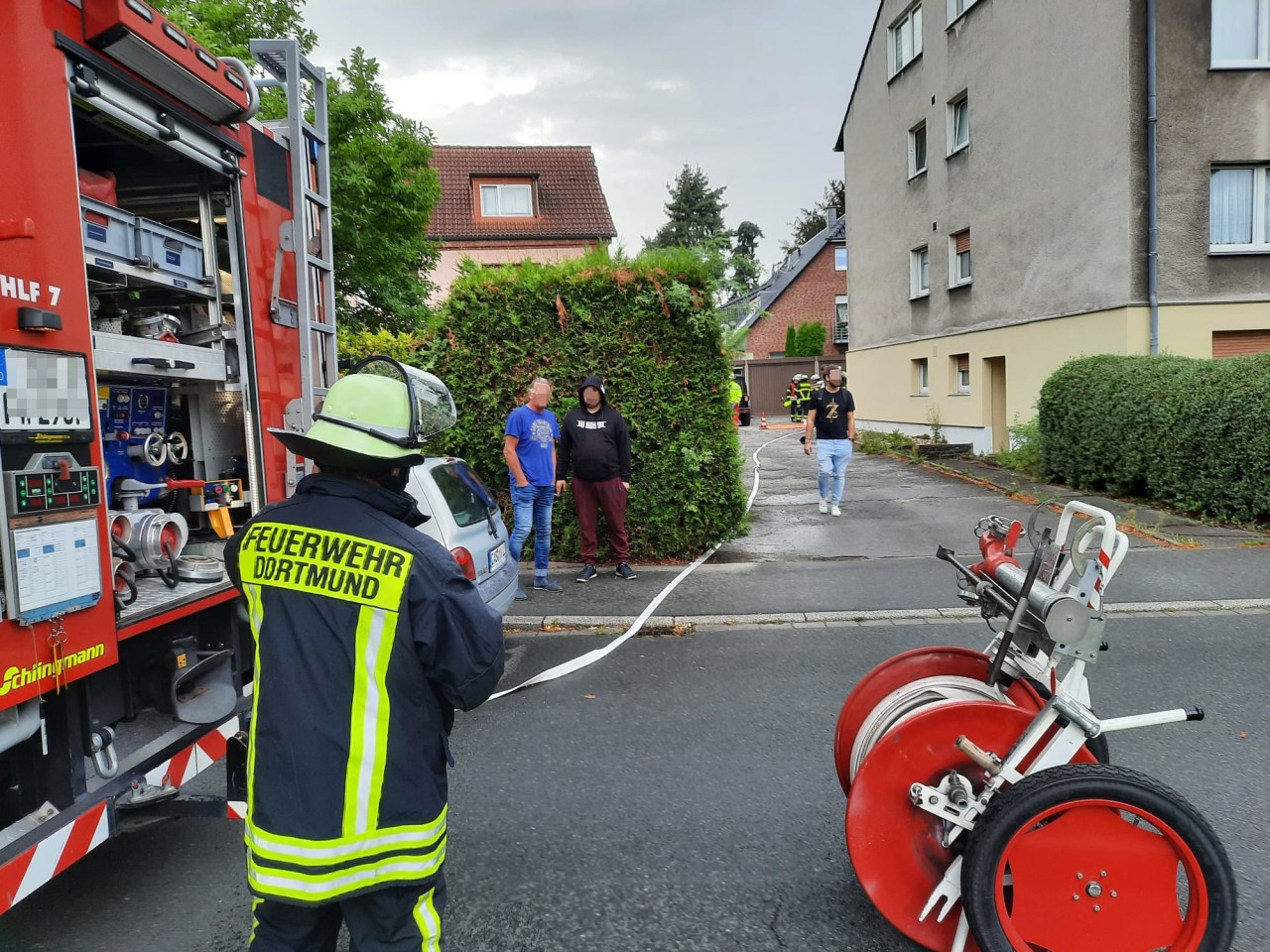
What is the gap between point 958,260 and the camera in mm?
18875

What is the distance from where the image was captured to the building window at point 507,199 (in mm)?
Result: 31625

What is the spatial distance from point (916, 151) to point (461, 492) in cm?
1827

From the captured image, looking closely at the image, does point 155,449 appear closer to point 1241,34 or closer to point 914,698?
point 914,698

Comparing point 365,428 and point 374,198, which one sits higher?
point 374,198

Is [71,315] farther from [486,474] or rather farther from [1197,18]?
[1197,18]

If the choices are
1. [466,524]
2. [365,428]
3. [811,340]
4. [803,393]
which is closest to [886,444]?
[803,393]

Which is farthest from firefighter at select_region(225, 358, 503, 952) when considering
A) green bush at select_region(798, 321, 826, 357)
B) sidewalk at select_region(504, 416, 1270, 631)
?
green bush at select_region(798, 321, 826, 357)

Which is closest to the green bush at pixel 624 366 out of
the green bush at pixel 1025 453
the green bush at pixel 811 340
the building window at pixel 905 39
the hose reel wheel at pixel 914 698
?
the hose reel wheel at pixel 914 698

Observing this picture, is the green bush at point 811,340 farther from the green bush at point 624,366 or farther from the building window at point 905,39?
the green bush at point 624,366

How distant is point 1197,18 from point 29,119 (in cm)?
1556

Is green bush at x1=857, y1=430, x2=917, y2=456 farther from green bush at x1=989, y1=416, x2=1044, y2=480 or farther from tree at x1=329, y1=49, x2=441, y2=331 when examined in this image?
tree at x1=329, y1=49, x2=441, y2=331

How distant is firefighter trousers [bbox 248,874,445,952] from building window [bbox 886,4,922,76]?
21.9 metres

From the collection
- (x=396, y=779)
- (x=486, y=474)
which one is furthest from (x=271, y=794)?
(x=486, y=474)

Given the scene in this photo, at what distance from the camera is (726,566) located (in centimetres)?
864
